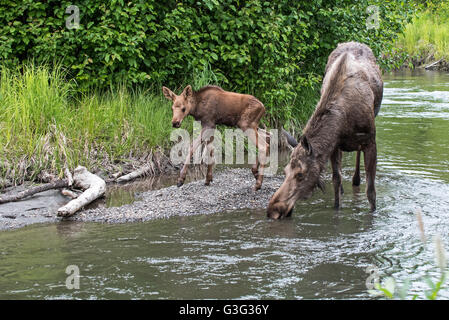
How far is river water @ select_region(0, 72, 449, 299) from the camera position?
539 cm

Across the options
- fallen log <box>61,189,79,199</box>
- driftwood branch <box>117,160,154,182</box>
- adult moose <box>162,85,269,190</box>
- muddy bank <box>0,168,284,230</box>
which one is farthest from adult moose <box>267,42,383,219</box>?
driftwood branch <box>117,160,154,182</box>

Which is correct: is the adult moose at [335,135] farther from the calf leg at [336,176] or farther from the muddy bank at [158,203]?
the muddy bank at [158,203]

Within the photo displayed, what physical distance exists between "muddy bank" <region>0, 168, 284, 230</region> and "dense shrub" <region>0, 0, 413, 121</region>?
2.43 meters

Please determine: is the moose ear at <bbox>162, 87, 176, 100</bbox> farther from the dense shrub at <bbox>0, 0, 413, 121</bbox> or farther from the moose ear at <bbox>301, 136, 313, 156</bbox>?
the moose ear at <bbox>301, 136, 313, 156</bbox>

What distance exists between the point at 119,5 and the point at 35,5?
1.54 metres

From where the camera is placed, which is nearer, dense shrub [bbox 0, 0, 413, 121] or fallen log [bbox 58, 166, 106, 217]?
fallen log [bbox 58, 166, 106, 217]

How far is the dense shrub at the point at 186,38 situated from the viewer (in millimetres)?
10641

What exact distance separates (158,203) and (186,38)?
3.74 metres

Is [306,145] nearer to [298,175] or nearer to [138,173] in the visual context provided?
[298,175]

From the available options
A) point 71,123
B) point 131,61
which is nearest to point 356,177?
point 131,61

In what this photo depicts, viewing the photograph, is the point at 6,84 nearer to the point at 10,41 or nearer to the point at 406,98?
the point at 10,41
